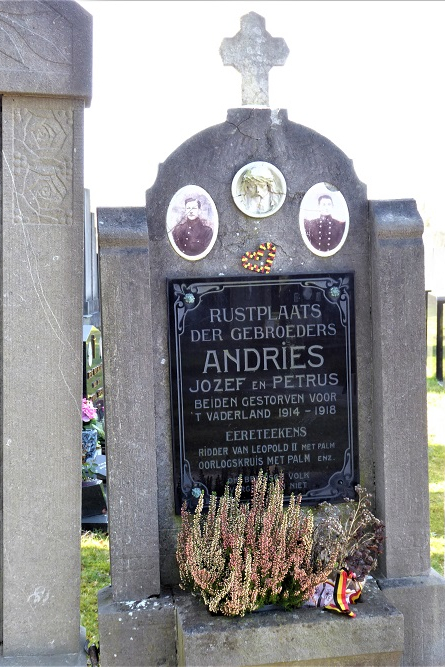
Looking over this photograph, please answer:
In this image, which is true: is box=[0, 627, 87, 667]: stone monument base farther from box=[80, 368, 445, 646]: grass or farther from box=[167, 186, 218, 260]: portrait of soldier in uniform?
box=[167, 186, 218, 260]: portrait of soldier in uniform

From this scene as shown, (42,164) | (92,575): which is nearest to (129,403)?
(42,164)

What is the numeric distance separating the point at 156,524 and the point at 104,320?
110cm

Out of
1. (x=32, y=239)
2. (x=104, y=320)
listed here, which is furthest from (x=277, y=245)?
(x=32, y=239)

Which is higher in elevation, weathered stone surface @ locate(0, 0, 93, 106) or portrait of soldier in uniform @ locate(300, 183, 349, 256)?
weathered stone surface @ locate(0, 0, 93, 106)

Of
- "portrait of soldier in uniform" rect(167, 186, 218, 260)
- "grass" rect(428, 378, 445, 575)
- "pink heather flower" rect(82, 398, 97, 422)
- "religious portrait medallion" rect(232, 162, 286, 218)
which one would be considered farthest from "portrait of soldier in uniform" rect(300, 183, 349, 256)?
"pink heather flower" rect(82, 398, 97, 422)

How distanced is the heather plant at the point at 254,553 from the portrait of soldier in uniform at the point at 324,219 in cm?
130

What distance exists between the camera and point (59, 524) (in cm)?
389

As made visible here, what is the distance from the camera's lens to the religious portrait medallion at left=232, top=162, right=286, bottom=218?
406 centimetres

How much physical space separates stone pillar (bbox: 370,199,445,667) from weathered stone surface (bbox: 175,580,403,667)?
44 cm

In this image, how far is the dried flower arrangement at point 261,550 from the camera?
3.66 m

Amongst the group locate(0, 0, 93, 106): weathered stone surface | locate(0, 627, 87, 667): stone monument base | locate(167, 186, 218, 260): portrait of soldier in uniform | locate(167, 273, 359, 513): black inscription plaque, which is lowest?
locate(0, 627, 87, 667): stone monument base

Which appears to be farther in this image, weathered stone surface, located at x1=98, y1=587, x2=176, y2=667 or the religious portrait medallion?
the religious portrait medallion

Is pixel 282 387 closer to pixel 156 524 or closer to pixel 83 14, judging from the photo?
pixel 156 524

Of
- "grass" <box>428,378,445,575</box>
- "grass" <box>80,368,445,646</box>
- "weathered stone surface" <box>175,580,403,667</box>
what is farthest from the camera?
"grass" <box>428,378,445,575</box>
